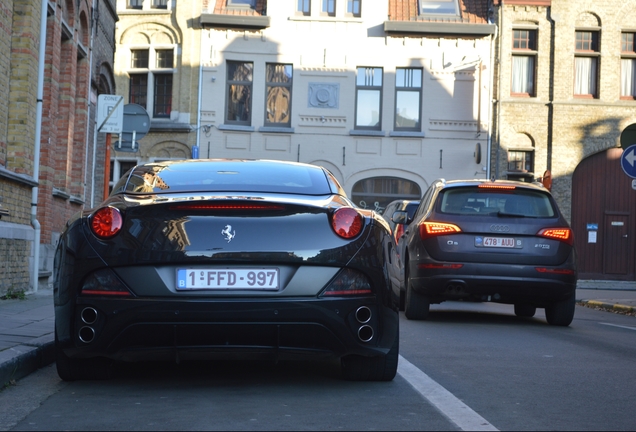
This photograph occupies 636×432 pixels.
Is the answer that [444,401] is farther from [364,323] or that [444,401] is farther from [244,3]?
[244,3]

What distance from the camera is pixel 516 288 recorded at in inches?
435

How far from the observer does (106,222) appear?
18.4 ft

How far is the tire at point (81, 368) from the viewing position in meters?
6.01

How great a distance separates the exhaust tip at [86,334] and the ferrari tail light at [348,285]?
4.14 ft

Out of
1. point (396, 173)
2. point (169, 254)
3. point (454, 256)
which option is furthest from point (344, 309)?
point (396, 173)

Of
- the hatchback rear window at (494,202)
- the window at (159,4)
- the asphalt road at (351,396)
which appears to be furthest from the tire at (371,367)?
the window at (159,4)

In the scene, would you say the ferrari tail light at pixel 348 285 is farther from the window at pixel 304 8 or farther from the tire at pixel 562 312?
Answer: the window at pixel 304 8

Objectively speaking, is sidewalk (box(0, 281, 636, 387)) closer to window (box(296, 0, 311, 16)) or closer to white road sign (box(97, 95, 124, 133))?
white road sign (box(97, 95, 124, 133))

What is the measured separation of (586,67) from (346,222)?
28.6 meters

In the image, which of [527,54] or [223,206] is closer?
[223,206]

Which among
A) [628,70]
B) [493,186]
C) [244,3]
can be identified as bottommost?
[493,186]

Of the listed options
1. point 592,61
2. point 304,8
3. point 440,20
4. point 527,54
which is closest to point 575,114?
point 592,61

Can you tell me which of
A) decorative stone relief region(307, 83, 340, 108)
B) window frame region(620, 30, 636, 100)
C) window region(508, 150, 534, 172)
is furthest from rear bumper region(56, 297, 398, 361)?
window frame region(620, 30, 636, 100)

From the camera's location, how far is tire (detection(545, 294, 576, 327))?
11422 millimetres
